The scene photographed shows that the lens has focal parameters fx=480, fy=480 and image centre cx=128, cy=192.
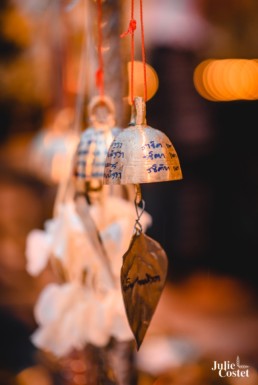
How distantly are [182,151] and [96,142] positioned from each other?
6.40ft

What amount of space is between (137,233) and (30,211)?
2300 millimetres

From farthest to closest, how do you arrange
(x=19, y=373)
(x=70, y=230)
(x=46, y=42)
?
(x=46, y=42), (x=19, y=373), (x=70, y=230)

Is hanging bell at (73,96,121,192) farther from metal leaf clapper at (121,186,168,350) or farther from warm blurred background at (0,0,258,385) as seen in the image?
warm blurred background at (0,0,258,385)

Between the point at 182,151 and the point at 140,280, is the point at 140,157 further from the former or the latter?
the point at 182,151

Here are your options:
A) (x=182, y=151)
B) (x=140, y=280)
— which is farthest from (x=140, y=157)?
(x=182, y=151)

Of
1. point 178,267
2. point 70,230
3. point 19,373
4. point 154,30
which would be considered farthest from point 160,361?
point 154,30

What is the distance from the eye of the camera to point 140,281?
2.37ft

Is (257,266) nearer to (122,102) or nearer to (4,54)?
(4,54)

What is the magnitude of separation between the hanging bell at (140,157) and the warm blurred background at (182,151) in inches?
46.1

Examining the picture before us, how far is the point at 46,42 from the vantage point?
7.79ft

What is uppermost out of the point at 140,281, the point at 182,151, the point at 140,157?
the point at 182,151

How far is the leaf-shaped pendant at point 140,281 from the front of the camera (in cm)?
71

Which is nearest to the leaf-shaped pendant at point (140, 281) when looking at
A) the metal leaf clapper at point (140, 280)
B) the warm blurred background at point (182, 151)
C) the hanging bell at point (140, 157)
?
the metal leaf clapper at point (140, 280)

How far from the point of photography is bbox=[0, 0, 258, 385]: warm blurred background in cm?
216
